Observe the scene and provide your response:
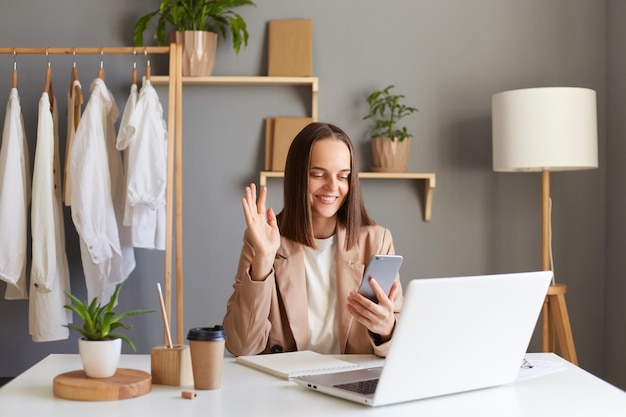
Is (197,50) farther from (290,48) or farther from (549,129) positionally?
(549,129)

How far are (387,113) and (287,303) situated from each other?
6.15 feet

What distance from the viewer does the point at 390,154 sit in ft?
12.0

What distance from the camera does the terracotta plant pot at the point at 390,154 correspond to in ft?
12.0

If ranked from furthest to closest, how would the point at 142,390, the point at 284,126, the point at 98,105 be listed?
the point at 284,126
the point at 98,105
the point at 142,390

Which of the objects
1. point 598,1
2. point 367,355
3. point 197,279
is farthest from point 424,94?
point 367,355

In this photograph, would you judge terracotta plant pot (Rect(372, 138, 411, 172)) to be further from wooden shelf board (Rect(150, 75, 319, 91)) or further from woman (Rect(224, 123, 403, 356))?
woman (Rect(224, 123, 403, 356))

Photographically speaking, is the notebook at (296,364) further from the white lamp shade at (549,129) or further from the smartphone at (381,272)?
the white lamp shade at (549,129)

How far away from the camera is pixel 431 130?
151 inches

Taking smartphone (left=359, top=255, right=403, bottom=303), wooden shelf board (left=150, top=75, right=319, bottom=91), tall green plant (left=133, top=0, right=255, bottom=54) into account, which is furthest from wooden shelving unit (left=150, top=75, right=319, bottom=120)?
smartphone (left=359, top=255, right=403, bottom=303)

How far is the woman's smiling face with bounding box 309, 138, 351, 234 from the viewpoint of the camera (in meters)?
2.21

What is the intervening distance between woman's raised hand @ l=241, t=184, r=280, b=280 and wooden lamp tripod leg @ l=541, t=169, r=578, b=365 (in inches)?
71.4

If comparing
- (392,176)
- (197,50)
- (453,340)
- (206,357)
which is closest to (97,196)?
(197,50)

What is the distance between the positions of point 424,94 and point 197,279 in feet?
4.59

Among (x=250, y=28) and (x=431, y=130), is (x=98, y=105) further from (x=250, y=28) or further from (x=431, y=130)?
(x=431, y=130)
